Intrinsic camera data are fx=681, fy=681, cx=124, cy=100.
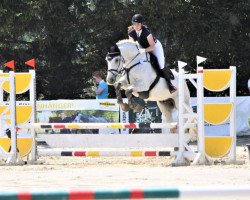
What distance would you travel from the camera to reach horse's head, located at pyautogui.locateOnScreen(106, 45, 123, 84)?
9516 millimetres

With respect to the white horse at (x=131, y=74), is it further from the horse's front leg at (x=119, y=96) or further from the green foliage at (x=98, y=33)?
the green foliage at (x=98, y=33)

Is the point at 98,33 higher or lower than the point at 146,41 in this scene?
higher

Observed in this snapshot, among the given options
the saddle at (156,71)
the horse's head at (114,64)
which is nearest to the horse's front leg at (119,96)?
the horse's head at (114,64)

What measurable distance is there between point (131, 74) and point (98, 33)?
10.4 m

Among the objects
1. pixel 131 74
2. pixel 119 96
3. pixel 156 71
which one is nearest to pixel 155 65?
pixel 156 71

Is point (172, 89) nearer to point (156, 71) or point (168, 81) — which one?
point (168, 81)

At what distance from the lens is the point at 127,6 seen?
64.2 feet

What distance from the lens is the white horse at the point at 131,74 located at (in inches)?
377

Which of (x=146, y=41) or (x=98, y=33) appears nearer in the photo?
(x=146, y=41)

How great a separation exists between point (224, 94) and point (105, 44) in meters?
3.91

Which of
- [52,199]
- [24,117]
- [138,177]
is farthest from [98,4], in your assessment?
[52,199]

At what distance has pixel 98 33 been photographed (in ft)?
65.6

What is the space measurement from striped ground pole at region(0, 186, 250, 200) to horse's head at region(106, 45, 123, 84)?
277 inches

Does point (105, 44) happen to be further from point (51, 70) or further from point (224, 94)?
point (224, 94)
